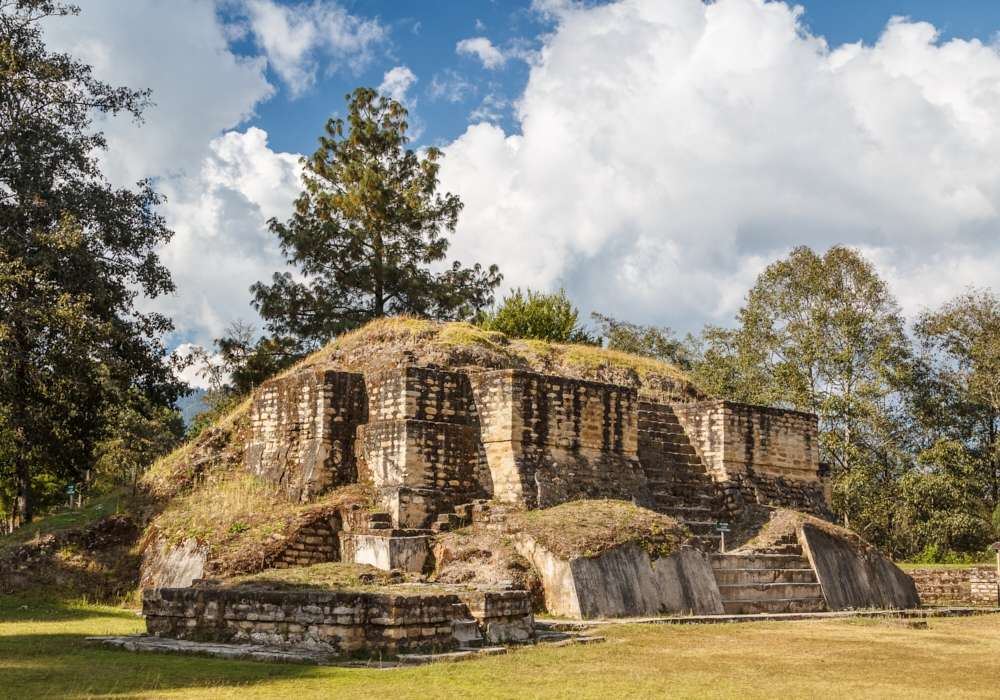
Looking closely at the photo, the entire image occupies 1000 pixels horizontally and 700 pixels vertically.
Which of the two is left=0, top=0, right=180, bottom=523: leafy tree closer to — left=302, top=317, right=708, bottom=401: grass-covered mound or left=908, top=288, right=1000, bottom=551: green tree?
left=302, top=317, right=708, bottom=401: grass-covered mound

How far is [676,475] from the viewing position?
690 inches

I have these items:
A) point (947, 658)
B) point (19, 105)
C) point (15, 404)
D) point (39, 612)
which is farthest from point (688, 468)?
point (19, 105)

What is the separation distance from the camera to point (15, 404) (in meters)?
18.0

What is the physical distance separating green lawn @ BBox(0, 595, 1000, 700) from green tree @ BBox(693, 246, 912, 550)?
17879 millimetres

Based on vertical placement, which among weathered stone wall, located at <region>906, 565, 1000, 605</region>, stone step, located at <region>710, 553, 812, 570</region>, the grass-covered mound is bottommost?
weathered stone wall, located at <region>906, 565, 1000, 605</region>

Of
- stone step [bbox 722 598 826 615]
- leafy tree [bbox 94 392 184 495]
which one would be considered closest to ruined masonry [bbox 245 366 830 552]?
stone step [bbox 722 598 826 615]

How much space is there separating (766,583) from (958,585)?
836cm

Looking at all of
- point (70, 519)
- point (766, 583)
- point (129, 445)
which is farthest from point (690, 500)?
point (129, 445)

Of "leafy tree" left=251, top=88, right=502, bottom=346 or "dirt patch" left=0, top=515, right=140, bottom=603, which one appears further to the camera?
"leafy tree" left=251, top=88, right=502, bottom=346

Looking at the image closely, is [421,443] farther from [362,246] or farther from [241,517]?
[362,246]

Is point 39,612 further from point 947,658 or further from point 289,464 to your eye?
point 947,658

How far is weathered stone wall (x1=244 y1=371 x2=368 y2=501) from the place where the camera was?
1559 cm

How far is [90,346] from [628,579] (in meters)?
11.3

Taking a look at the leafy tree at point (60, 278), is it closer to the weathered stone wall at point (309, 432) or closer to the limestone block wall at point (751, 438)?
the weathered stone wall at point (309, 432)
